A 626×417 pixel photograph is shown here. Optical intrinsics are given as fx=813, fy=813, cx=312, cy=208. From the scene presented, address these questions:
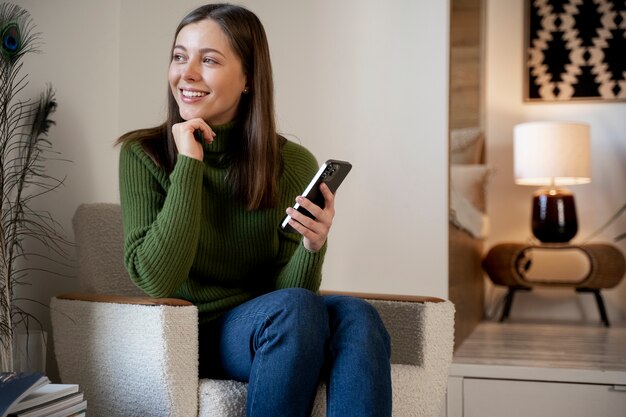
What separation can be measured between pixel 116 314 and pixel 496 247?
2983mm

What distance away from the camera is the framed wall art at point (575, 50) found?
180 inches

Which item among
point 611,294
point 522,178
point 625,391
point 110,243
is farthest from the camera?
point 611,294

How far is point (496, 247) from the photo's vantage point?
4.29m

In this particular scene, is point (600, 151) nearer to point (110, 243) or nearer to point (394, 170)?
point (394, 170)

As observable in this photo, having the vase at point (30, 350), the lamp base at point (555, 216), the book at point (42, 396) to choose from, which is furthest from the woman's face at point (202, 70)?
the lamp base at point (555, 216)

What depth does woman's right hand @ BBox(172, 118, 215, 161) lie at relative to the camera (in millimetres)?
1635

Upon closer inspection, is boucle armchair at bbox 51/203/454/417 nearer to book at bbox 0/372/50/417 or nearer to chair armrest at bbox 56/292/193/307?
chair armrest at bbox 56/292/193/307

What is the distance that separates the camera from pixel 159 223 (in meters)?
1.60

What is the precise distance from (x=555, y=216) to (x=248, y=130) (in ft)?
8.88

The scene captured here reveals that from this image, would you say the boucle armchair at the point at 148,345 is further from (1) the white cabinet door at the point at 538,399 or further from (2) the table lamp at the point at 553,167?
(2) the table lamp at the point at 553,167

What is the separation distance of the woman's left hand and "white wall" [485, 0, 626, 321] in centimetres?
323

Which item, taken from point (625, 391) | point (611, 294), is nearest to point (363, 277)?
point (625, 391)

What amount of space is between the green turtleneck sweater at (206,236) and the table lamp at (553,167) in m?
2.44

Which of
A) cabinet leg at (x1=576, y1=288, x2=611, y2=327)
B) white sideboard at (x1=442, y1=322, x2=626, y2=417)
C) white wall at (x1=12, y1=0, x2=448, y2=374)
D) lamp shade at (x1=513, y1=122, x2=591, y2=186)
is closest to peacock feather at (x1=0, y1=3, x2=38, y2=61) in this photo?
white wall at (x1=12, y1=0, x2=448, y2=374)
